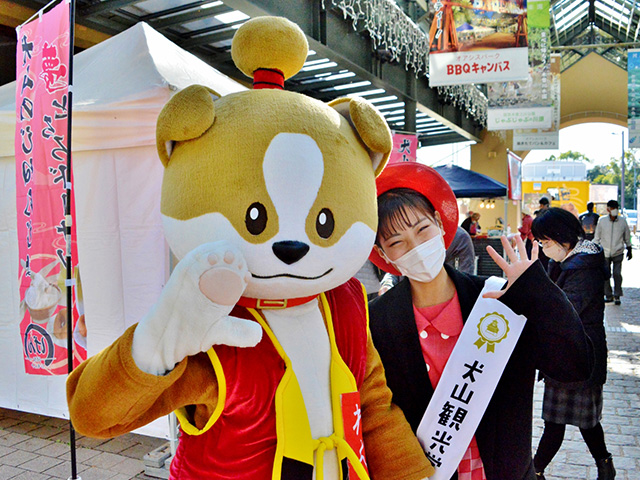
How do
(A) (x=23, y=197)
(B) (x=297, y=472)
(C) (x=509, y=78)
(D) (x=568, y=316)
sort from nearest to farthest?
1. (B) (x=297, y=472)
2. (D) (x=568, y=316)
3. (A) (x=23, y=197)
4. (C) (x=509, y=78)

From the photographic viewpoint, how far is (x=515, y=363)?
6.14 feet

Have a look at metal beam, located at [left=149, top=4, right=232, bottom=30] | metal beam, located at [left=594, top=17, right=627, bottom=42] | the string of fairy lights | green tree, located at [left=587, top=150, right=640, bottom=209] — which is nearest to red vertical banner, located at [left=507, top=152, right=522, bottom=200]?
the string of fairy lights

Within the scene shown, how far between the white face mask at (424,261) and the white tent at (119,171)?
2066mm

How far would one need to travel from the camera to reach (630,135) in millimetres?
10156

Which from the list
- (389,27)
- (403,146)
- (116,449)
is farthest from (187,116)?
(403,146)

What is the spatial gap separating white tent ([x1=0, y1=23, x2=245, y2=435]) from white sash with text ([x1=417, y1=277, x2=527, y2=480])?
7.34 ft

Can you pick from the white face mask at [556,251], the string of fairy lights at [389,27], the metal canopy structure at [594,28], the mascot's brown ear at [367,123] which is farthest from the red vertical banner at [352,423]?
the metal canopy structure at [594,28]

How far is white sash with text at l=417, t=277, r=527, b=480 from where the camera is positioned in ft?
5.69

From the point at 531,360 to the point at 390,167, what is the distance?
0.81m

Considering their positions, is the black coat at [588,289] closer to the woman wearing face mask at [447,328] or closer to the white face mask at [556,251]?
the white face mask at [556,251]

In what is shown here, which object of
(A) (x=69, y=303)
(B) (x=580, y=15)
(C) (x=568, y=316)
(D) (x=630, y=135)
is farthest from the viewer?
(B) (x=580, y=15)

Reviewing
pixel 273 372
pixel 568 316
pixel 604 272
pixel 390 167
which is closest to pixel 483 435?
pixel 568 316

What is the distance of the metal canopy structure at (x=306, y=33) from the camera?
236 inches

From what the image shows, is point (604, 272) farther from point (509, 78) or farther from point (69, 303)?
point (509, 78)
